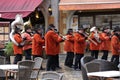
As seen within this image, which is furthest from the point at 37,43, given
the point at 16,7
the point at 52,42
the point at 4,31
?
the point at 16,7

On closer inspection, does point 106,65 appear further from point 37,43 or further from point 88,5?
point 88,5

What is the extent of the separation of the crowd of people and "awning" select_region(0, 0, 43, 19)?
19.7 ft

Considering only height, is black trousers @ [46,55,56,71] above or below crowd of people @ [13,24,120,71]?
below

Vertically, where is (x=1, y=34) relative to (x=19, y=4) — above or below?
below

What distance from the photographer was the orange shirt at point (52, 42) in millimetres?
16219

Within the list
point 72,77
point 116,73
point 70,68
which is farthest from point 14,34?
point 116,73

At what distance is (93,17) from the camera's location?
2505 cm

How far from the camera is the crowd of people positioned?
16.1m

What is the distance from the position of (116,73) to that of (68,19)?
15.6m

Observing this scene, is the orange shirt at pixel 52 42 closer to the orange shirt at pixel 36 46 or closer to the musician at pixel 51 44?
the musician at pixel 51 44

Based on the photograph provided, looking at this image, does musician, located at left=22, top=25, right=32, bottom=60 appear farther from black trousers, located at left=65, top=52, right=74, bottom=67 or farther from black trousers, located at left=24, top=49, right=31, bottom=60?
black trousers, located at left=65, top=52, right=74, bottom=67

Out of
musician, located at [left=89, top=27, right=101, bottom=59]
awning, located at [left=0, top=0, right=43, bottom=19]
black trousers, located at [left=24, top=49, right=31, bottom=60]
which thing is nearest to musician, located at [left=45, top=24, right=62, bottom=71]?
black trousers, located at [left=24, top=49, right=31, bottom=60]

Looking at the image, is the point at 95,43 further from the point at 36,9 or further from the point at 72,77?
the point at 36,9

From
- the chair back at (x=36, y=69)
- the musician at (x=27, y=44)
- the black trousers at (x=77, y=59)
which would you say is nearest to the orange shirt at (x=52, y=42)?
the musician at (x=27, y=44)
